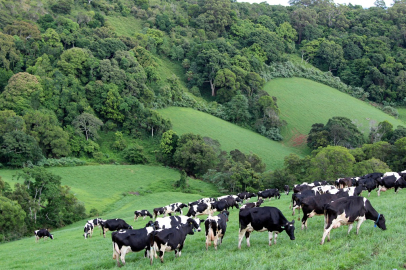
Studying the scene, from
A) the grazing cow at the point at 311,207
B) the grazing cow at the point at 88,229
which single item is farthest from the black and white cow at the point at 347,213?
the grazing cow at the point at 88,229

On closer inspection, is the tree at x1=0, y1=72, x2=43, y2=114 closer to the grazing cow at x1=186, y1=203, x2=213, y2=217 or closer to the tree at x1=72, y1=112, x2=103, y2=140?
the tree at x1=72, y1=112, x2=103, y2=140

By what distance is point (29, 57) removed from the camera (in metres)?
80.1

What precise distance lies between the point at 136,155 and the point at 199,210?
40557 millimetres

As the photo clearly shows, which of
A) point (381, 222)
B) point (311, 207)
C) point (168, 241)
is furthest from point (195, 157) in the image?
point (381, 222)

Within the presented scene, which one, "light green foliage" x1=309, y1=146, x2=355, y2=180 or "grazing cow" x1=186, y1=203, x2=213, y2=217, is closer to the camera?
"grazing cow" x1=186, y1=203, x2=213, y2=217

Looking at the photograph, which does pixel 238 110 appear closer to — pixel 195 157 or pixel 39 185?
pixel 195 157

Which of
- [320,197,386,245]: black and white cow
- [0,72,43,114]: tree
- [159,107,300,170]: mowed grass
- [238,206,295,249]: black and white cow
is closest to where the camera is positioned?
[320,197,386,245]: black and white cow

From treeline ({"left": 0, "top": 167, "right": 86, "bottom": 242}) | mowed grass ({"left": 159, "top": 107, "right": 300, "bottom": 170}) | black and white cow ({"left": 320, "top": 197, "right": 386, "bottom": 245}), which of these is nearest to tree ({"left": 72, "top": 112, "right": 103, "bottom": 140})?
mowed grass ({"left": 159, "top": 107, "right": 300, "bottom": 170})

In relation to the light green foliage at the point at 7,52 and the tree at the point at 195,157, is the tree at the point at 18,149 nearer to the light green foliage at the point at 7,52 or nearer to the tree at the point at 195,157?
the tree at the point at 195,157

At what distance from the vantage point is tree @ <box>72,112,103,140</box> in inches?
2596

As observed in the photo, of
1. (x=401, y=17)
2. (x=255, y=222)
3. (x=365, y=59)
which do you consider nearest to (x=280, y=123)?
(x=365, y=59)

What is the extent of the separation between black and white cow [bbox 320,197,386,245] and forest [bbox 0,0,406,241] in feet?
94.5

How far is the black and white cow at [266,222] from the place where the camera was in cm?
1373

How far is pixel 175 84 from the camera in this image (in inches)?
3438
